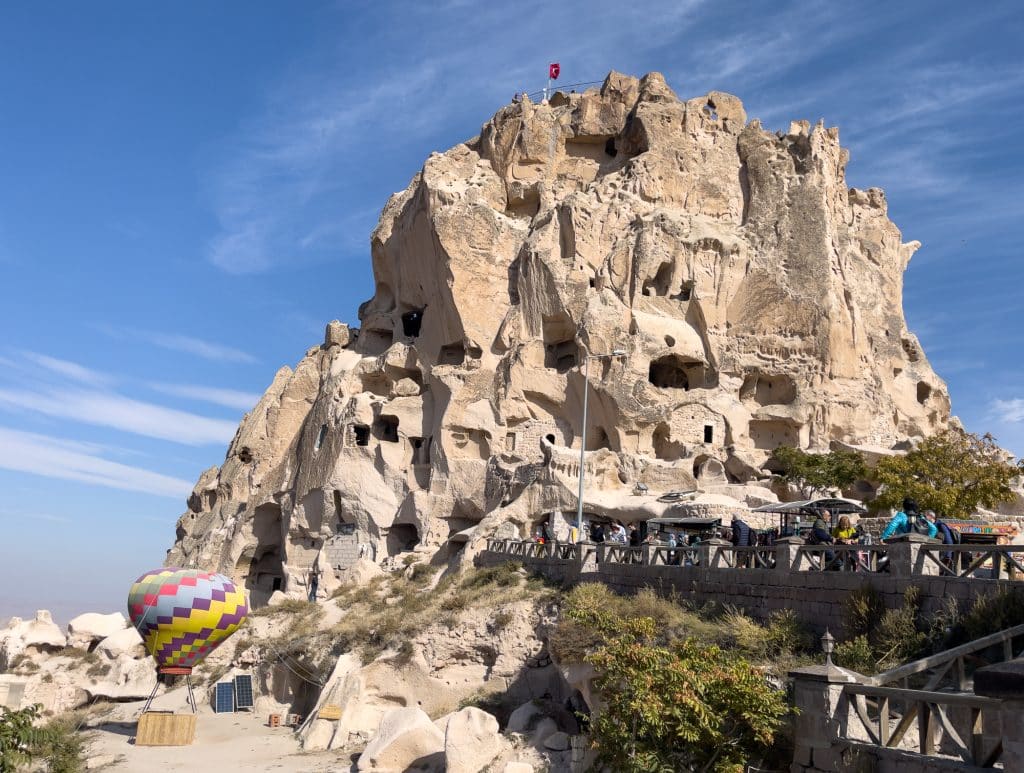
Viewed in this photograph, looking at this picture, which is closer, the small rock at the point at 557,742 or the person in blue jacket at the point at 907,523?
the person in blue jacket at the point at 907,523

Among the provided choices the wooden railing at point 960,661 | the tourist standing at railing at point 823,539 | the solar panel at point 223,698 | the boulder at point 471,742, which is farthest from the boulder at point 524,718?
the solar panel at point 223,698

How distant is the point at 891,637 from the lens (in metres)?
12.8

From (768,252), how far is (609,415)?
483 inches

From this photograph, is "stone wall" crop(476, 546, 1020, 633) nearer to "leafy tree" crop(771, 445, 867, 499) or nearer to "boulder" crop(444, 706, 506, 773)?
"boulder" crop(444, 706, 506, 773)

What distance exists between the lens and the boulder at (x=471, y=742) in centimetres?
1565

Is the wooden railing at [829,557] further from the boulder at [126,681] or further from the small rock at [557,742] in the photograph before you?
the boulder at [126,681]

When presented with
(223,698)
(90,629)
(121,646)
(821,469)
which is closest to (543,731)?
(223,698)

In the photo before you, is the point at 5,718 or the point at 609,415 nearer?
the point at 5,718

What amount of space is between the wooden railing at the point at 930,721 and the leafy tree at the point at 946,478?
1915cm

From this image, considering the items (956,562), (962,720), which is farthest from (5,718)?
(956,562)

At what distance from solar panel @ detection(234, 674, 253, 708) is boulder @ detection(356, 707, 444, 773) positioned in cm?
1035

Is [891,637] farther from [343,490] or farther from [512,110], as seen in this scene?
[512,110]

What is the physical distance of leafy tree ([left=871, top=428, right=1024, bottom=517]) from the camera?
28.5m

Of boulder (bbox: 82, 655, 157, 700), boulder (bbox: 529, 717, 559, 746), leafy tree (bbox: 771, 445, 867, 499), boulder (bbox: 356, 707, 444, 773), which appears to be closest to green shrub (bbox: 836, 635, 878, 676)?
boulder (bbox: 529, 717, 559, 746)
